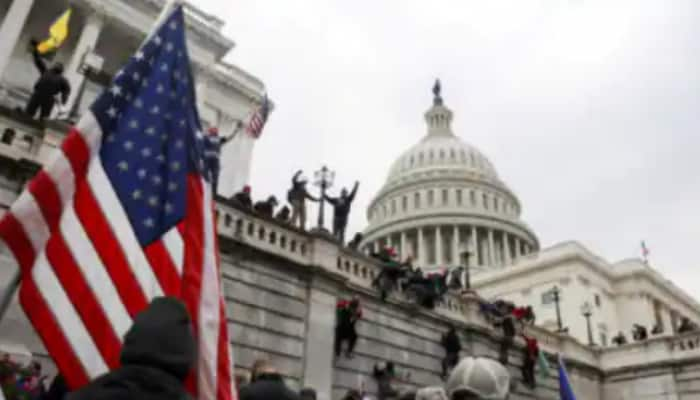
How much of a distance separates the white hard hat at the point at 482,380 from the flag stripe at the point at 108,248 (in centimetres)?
244

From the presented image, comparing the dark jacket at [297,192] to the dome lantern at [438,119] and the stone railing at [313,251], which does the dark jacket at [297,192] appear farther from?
the dome lantern at [438,119]

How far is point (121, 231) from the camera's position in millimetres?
4727

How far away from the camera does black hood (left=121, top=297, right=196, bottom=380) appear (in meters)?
2.86

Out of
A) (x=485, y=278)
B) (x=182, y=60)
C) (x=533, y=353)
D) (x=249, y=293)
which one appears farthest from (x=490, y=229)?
(x=182, y=60)

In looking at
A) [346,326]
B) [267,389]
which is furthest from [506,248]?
[267,389]

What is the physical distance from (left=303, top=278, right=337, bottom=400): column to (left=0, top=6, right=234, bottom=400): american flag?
10.8m

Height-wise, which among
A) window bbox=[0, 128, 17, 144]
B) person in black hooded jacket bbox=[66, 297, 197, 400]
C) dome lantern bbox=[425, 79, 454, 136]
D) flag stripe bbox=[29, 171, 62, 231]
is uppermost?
dome lantern bbox=[425, 79, 454, 136]

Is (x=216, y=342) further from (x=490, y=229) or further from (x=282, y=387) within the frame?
(x=490, y=229)

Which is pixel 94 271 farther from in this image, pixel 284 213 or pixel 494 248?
pixel 494 248

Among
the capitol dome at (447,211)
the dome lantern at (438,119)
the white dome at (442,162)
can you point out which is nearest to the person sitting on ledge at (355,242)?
the capitol dome at (447,211)

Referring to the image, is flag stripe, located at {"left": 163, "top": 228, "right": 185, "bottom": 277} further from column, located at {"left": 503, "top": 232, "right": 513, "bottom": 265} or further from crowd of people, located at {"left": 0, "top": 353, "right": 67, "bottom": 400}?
column, located at {"left": 503, "top": 232, "right": 513, "bottom": 265}

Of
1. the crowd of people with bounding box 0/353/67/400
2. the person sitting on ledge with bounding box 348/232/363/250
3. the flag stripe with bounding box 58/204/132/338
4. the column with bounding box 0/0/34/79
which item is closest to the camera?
the flag stripe with bounding box 58/204/132/338

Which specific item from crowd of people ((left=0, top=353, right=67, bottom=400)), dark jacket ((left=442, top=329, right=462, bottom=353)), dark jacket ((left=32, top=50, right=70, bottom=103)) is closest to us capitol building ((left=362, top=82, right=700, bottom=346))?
dark jacket ((left=442, top=329, right=462, bottom=353))

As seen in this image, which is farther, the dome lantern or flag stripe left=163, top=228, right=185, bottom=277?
the dome lantern
